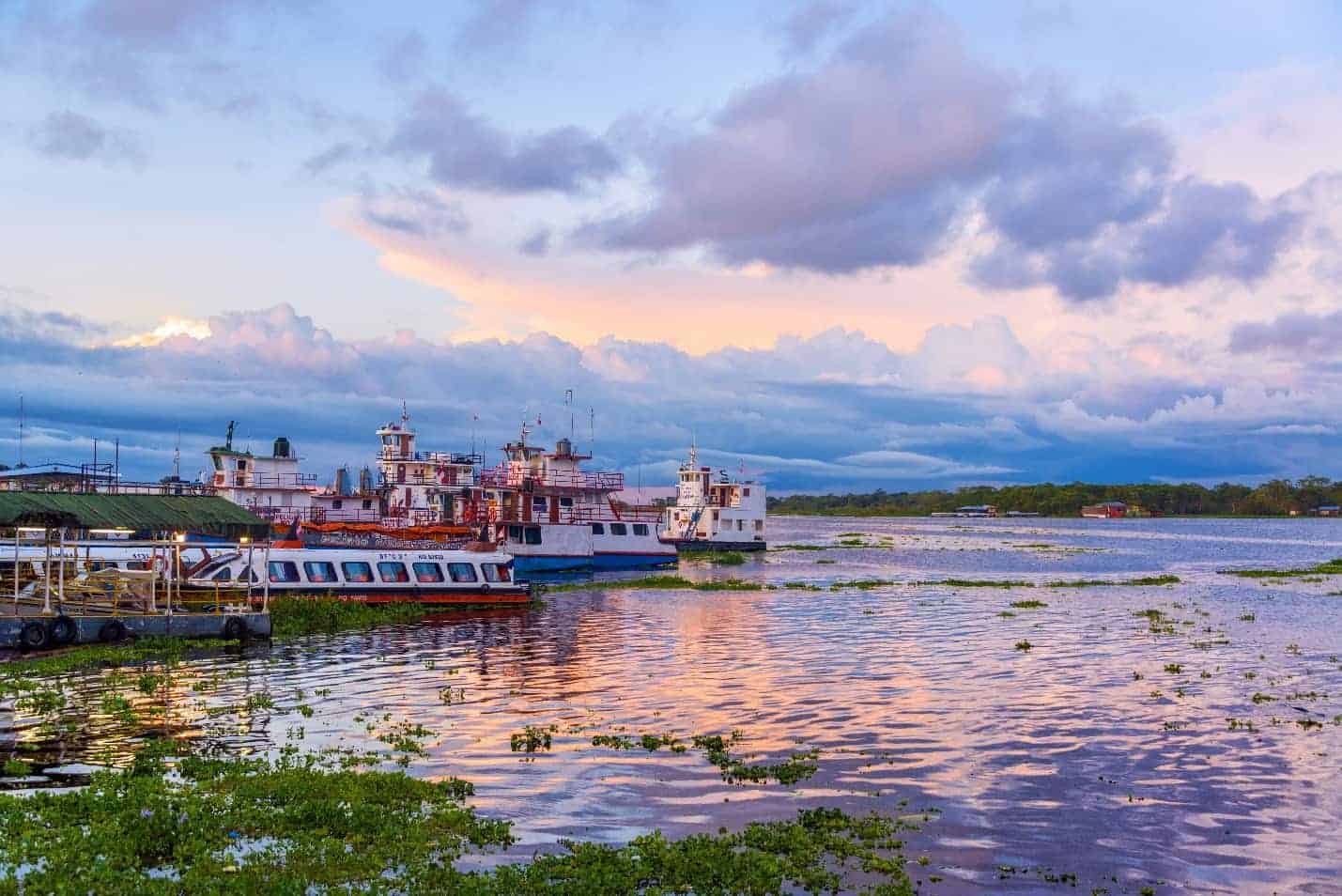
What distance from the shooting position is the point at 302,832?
1491 cm

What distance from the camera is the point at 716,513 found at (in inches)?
4392

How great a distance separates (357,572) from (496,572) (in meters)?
7.09

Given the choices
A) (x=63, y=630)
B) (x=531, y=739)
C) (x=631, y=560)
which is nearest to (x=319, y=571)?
(x=63, y=630)

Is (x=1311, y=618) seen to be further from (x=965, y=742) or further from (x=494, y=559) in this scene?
(x=494, y=559)

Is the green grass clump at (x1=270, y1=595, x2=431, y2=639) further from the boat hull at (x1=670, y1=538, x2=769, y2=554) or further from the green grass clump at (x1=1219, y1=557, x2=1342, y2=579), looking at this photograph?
the boat hull at (x1=670, y1=538, x2=769, y2=554)

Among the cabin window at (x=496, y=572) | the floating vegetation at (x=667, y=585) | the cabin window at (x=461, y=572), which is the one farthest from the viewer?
the floating vegetation at (x=667, y=585)

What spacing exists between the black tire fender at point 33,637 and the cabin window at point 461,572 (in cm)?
1952

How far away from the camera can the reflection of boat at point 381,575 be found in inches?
1777

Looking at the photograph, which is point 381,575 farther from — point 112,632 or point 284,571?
point 112,632

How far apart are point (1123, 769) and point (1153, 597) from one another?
4275 centimetres

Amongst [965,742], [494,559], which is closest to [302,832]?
[965,742]

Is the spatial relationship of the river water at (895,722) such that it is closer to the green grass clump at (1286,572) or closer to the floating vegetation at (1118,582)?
the floating vegetation at (1118,582)

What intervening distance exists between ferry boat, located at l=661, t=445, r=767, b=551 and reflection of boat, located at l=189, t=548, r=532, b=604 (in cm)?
5794

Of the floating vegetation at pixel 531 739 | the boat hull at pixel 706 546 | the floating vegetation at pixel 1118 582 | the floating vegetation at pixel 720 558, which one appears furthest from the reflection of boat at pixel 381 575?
the boat hull at pixel 706 546
